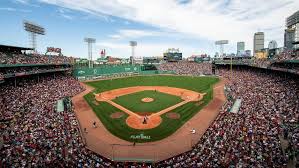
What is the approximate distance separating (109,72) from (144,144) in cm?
4943

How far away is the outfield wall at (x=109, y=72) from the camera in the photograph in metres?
62.2

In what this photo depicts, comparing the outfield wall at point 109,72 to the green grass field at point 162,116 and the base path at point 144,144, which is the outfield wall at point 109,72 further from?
the base path at point 144,144

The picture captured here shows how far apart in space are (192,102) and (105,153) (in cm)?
2138

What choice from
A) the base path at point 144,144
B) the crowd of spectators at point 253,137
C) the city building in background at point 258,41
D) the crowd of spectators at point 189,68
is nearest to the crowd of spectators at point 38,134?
the base path at point 144,144

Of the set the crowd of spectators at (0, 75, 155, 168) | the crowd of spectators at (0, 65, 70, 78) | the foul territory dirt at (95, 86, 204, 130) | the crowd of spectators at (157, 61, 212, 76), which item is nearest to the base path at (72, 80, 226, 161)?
the crowd of spectators at (0, 75, 155, 168)

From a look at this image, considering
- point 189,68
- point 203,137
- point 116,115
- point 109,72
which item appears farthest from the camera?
point 189,68

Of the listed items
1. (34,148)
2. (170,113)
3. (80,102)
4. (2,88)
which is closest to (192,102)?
(170,113)

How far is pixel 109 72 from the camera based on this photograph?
227ft

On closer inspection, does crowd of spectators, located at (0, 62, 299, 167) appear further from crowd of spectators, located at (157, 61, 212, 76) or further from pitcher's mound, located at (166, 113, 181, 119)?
crowd of spectators, located at (157, 61, 212, 76)

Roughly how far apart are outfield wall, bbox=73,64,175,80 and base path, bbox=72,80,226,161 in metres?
33.2

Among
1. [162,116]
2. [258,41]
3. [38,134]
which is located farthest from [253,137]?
[258,41]

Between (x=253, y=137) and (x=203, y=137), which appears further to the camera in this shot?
(x=203, y=137)

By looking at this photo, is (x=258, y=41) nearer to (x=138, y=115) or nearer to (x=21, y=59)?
(x=138, y=115)

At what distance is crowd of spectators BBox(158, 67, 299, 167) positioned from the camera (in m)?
17.0
